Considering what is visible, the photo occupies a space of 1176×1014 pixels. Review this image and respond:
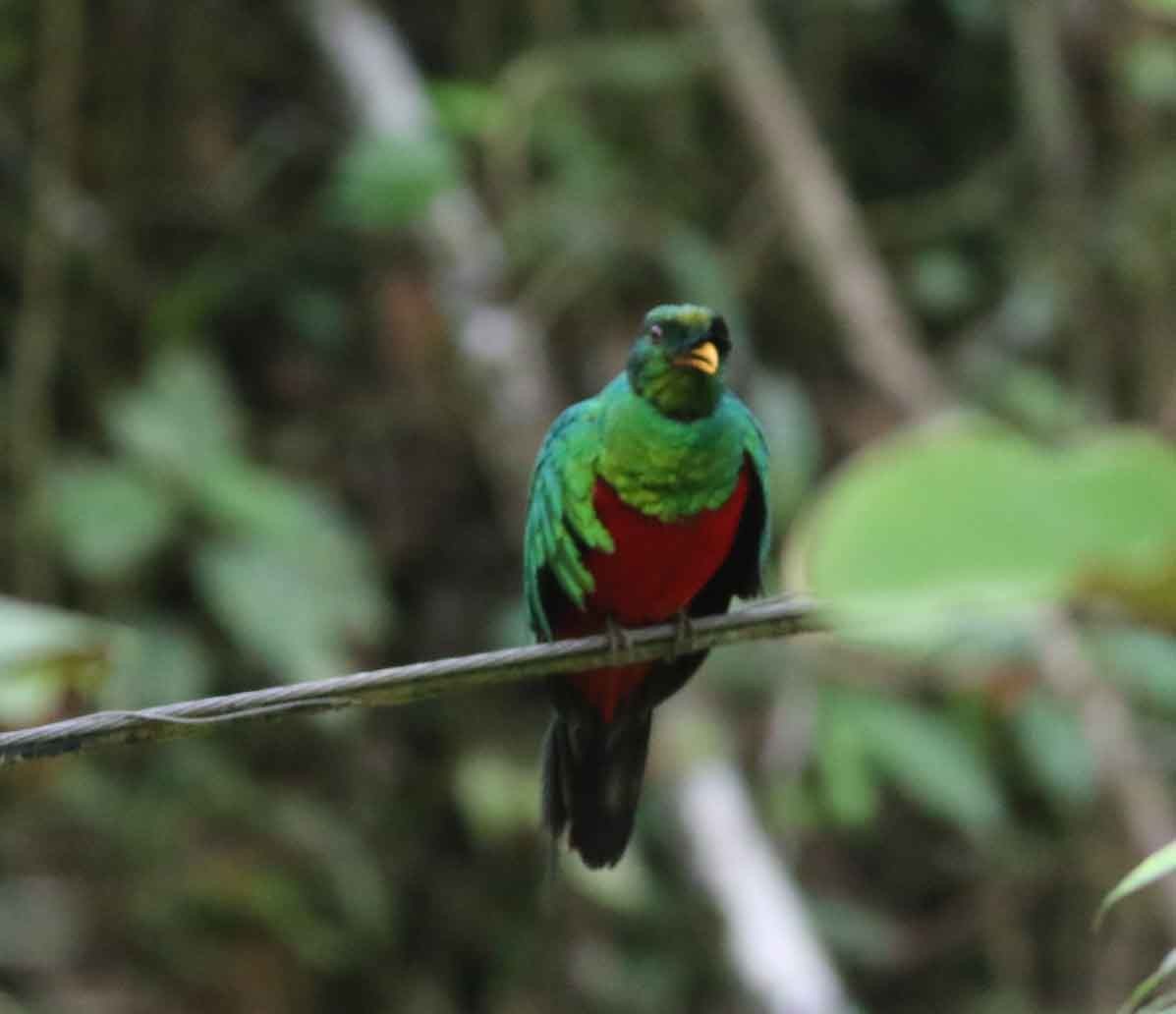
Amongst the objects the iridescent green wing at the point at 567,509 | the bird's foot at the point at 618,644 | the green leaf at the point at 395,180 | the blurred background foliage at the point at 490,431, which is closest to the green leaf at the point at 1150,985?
the bird's foot at the point at 618,644

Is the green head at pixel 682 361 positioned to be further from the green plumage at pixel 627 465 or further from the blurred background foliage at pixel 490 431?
the blurred background foliage at pixel 490 431

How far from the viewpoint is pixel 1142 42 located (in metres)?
5.12

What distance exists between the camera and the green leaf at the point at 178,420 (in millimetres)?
5184

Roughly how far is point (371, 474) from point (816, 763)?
2228 millimetres

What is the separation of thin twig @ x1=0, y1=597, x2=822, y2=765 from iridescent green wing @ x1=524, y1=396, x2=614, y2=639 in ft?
1.97

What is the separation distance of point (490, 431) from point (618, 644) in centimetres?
342

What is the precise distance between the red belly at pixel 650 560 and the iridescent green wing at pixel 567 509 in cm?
2

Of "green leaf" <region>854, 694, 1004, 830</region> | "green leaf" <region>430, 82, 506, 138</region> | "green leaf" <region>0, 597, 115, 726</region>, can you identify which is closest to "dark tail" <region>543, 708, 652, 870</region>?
"green leaf" <region>0, 597, 115, 726</region>

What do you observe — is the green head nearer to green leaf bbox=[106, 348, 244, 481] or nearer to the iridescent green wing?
the iridescent green wing

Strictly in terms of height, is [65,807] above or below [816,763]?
above

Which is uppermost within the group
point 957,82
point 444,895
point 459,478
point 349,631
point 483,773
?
point 957,82

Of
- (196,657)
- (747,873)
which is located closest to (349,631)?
(196,657)

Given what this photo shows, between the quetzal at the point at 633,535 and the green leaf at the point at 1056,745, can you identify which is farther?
the green leaf at the point at 1056,745

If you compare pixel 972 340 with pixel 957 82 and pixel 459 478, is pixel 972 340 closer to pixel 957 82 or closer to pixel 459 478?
pixel 957 82
